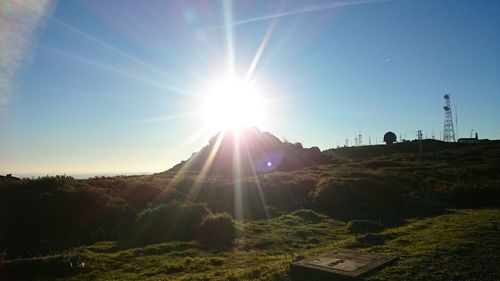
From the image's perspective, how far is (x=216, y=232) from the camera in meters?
20.2

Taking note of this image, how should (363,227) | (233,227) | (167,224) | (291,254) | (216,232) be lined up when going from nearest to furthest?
(291,254), (216,232), (233,227), (363,227), (167,224)

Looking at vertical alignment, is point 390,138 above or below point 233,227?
above

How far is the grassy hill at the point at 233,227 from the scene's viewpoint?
1352 centimetres

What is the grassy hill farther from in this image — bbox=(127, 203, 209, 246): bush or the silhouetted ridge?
the silhouetted ridge

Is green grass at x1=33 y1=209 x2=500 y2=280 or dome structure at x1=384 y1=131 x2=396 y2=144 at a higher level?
dome structure at x1=384 y1=131 x2=396 y2=144

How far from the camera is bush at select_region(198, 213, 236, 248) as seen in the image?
19.3 meters

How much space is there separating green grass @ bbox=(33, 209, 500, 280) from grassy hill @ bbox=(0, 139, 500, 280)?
0.04 m

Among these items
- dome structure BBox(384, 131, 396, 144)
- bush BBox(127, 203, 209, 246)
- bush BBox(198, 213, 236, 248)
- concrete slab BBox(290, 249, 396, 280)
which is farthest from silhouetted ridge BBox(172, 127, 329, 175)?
dome structure BBox(384, 131, 396, 144)

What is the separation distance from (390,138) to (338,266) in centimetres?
12048

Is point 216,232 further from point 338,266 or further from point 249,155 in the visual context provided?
point 249,155

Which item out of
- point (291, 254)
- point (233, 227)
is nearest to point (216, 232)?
point (233, 227)

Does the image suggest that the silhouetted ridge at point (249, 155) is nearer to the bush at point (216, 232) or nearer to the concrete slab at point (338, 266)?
the bush at point (216, 232)

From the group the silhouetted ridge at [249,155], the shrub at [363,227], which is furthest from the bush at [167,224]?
the silhouetted ridge at [249,155]

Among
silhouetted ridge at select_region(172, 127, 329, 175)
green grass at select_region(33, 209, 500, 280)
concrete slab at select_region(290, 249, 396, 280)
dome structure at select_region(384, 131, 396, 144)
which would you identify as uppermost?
dome structure at select_region(384, 131, 396, 144)
